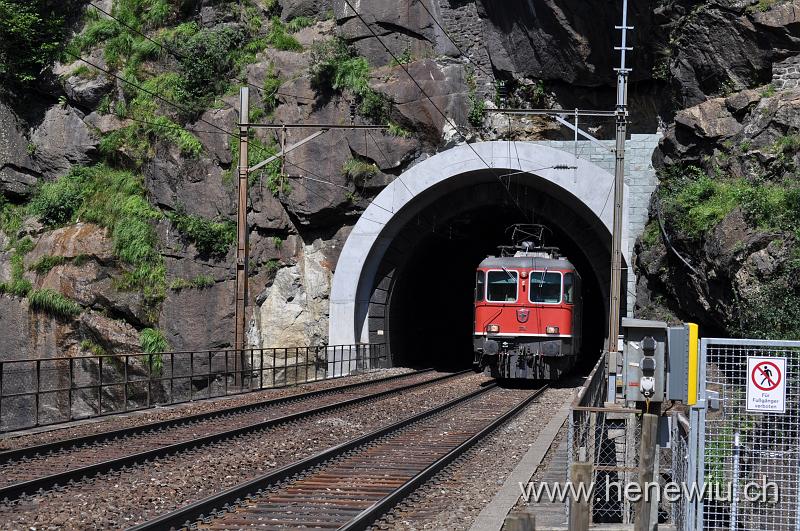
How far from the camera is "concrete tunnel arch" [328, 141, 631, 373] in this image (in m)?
26.5

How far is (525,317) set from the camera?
23.3 m

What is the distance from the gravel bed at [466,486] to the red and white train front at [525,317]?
733cm

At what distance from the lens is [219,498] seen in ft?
28.3

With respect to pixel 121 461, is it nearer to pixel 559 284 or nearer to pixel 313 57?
pixel 559 284

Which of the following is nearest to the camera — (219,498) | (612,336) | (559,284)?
(219,498)

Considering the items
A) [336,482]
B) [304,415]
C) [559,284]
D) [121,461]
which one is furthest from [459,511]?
[559,284]

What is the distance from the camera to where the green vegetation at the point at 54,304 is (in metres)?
27.8

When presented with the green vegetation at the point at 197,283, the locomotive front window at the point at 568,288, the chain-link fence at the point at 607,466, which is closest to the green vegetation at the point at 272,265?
the green vegetation at the point at 197,283

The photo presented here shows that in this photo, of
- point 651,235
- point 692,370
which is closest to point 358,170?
point 651,235

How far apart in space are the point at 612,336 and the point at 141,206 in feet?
52.2

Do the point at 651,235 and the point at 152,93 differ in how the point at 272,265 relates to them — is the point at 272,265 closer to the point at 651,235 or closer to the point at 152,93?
the point at 152,93

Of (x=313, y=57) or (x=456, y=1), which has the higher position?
(x=456, y=1)

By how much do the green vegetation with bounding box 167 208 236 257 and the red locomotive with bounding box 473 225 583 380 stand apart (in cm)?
849

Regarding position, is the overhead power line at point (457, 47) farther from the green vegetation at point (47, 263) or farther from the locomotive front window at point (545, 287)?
the green vegetation at point (47, 263)
